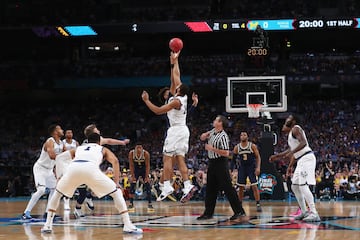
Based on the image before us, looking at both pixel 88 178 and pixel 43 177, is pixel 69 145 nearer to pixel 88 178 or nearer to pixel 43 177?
pixel 43 177

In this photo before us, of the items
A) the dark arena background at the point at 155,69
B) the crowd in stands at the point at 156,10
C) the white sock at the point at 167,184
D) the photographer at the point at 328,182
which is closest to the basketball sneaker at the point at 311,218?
the white sock at the point at 167,184

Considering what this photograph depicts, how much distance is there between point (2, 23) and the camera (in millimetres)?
31219

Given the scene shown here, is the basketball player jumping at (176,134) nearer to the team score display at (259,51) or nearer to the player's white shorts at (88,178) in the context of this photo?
the player's white shorts at (88,178)

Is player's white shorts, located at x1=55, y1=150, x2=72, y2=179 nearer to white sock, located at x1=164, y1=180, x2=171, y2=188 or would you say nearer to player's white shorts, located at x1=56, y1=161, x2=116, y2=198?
white sock, located at x1=164, y1=180, x2=171, y2=188

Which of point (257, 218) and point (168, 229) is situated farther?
point (257, 218)

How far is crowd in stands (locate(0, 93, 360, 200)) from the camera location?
25.4 metres

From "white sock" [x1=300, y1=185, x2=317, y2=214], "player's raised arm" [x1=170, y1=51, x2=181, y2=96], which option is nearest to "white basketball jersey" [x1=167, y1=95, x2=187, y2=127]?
"player's raised arm" [x1=170, y1=51, x2=181, y2=96]

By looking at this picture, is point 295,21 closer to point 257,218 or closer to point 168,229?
point 257,218

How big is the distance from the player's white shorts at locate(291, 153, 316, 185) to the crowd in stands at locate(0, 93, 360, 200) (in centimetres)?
1074

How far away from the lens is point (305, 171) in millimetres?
11375

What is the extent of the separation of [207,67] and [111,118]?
5348mm

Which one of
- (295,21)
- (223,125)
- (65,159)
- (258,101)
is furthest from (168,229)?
(295,21)

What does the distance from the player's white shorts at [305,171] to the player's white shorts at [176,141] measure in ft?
7.84

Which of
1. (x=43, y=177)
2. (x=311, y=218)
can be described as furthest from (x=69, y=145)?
(x=311, y=218)
